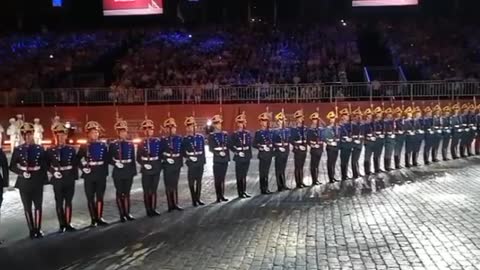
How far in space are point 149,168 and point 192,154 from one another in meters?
1.10

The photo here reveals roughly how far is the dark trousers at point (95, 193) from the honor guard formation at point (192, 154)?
2 centimetres

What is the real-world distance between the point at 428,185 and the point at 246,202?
4.82 metres

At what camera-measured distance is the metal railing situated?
28.6m

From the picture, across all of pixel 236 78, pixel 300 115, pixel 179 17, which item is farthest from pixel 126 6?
pixel 179 17

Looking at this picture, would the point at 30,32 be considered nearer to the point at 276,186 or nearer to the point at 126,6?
the point at 126,6

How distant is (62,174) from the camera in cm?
1104

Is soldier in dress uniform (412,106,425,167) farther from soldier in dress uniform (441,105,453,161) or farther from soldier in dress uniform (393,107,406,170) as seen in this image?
soldier in dress uniform (441,105,453,161)

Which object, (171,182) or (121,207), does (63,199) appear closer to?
(121,207)

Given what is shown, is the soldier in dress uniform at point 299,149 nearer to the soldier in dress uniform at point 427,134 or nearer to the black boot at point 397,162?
the black boot at point 397,162

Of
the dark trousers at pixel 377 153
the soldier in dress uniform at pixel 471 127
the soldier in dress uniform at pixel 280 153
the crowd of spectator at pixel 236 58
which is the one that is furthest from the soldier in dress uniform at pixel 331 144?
the crowd of spectator at pixel 236 58

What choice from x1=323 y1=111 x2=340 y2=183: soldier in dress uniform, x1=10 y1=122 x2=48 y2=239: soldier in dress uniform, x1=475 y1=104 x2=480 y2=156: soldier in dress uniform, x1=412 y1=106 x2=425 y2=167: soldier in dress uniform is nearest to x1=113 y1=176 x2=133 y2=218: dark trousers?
x1=10 y1=122 x2=48 y2=239: soldier in dress uniform

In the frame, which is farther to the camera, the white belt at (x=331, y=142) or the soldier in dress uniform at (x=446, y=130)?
the soldier in dress uniform at (x=446, y=130)

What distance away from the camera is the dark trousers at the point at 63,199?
36.5 feet

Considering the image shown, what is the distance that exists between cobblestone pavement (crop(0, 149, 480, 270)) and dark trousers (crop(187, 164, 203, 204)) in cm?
37
